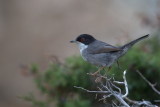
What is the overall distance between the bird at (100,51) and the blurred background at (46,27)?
19.5ft

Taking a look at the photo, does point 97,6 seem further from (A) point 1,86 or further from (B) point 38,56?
(A) point 1,86

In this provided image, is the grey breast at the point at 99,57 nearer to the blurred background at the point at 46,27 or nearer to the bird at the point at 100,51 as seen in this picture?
the bird at the point at 100,51

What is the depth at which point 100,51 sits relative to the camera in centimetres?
655

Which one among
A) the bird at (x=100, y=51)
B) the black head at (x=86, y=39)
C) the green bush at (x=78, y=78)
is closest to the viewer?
the bird at (x=100, y=51)

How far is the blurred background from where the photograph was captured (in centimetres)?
1317

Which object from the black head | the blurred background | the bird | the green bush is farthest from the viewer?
the blurred background

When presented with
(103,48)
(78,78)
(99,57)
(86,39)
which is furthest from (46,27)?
→ (99,57)

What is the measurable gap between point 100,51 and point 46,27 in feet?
24.7

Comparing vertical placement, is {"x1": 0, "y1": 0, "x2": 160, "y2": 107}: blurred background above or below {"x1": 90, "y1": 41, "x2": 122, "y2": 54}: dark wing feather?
above

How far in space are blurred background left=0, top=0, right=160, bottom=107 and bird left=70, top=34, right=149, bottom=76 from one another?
5.93 meters

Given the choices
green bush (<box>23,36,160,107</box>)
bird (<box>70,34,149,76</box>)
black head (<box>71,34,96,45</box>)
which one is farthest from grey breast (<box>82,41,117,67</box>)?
green bush (<box>23,36,160,107</box>)

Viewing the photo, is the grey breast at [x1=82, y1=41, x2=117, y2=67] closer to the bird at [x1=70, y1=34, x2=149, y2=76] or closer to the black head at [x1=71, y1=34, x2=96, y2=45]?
the bird at [x1=70, y1=34, x2=149, y2=76]

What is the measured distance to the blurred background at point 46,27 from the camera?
13172 mm

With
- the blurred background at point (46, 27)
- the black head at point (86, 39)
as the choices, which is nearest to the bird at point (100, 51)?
the black head at point (86, 39)
